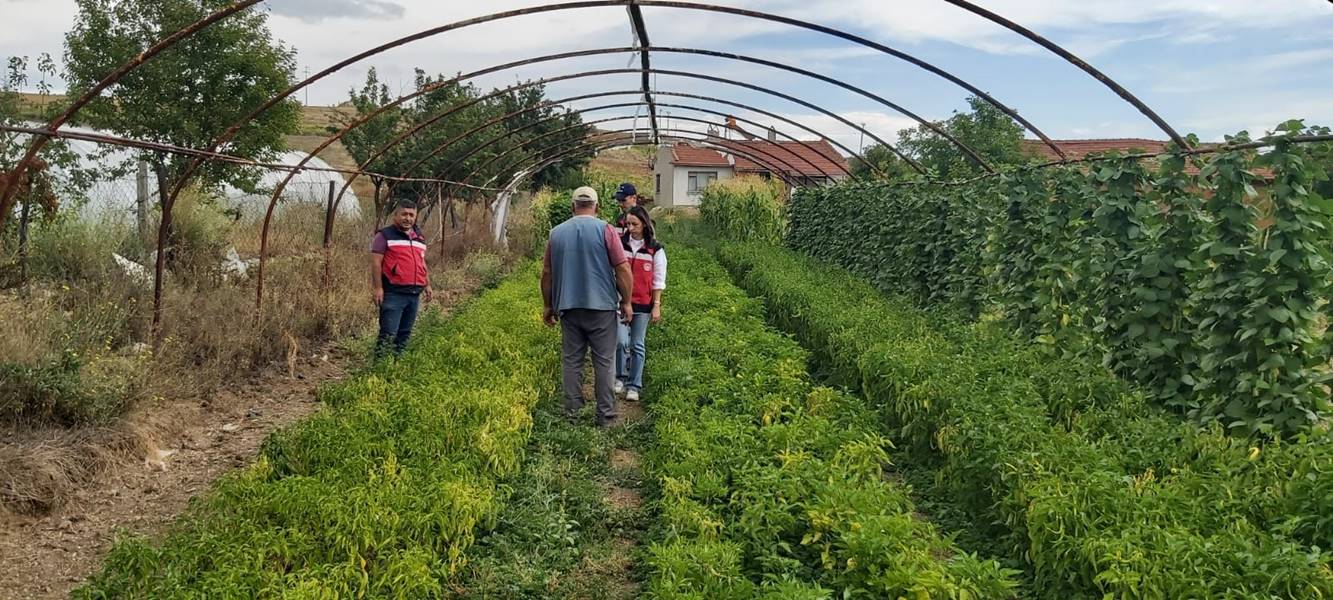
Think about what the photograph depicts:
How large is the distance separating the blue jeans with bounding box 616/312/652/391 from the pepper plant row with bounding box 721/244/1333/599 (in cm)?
200

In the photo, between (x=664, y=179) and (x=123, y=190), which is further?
(x=664, y=179)

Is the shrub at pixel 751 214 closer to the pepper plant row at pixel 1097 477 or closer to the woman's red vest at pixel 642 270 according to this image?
the woman's red vest at pixel 642 270

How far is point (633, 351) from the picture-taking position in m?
8.42

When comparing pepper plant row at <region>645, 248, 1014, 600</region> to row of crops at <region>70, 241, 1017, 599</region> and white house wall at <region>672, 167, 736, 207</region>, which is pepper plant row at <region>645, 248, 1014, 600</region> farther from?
white house wall at <region>672, 167, 736, 207</region>

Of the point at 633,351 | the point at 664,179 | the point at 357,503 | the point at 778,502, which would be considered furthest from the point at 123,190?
the point at 664,179

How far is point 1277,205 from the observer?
5422 mm

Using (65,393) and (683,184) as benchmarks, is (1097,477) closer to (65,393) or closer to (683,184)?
(65,393)

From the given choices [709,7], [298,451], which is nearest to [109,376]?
[298,451]

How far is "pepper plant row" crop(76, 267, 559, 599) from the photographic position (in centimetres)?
364

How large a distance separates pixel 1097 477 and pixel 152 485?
223 inches

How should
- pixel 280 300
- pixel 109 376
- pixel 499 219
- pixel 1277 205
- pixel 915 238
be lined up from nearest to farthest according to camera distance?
pixel 1277 205 < pixel 109 376 < pixel 280 300 < pixel 915 238 < pixel 499 219

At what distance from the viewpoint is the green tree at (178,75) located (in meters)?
19.2

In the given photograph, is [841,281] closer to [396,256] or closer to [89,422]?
[396,256]

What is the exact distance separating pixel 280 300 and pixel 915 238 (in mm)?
8217
